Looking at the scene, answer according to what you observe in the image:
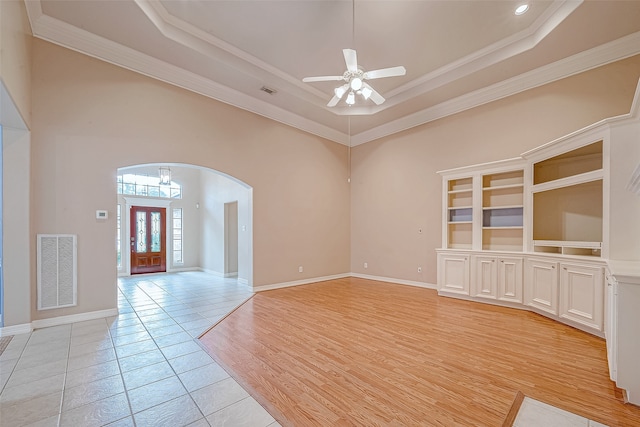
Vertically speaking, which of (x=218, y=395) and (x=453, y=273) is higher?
(x=453, y=273)

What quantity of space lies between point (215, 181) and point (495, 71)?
739 centimetres

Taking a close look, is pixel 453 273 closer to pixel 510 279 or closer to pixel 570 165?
pixel 510 279

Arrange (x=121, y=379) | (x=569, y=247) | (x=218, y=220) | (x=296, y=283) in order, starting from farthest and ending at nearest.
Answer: (x=218, y=220) < (x=296, y=283) < (x=569, y=247) < (x=121, y=379)

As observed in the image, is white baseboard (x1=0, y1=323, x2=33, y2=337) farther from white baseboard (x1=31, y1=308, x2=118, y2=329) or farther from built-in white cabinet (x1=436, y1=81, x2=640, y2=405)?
built-in white cabinet (x1=436, y1=81, x2=640, y2=405)

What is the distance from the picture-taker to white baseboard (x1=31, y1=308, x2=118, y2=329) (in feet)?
11.3

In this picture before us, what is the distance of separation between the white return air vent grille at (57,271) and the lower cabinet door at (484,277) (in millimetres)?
6290

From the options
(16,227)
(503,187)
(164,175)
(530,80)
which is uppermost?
(530,80)

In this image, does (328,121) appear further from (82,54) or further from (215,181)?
(82,54)

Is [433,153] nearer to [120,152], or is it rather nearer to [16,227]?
[120,152]

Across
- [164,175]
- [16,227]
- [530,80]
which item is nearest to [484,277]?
[530,80]

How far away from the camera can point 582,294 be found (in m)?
3.35

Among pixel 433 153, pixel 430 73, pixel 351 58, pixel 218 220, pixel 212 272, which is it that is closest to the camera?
pixel 351 58

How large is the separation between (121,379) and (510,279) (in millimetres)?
5352

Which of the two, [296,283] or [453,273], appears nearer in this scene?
[453,273]
